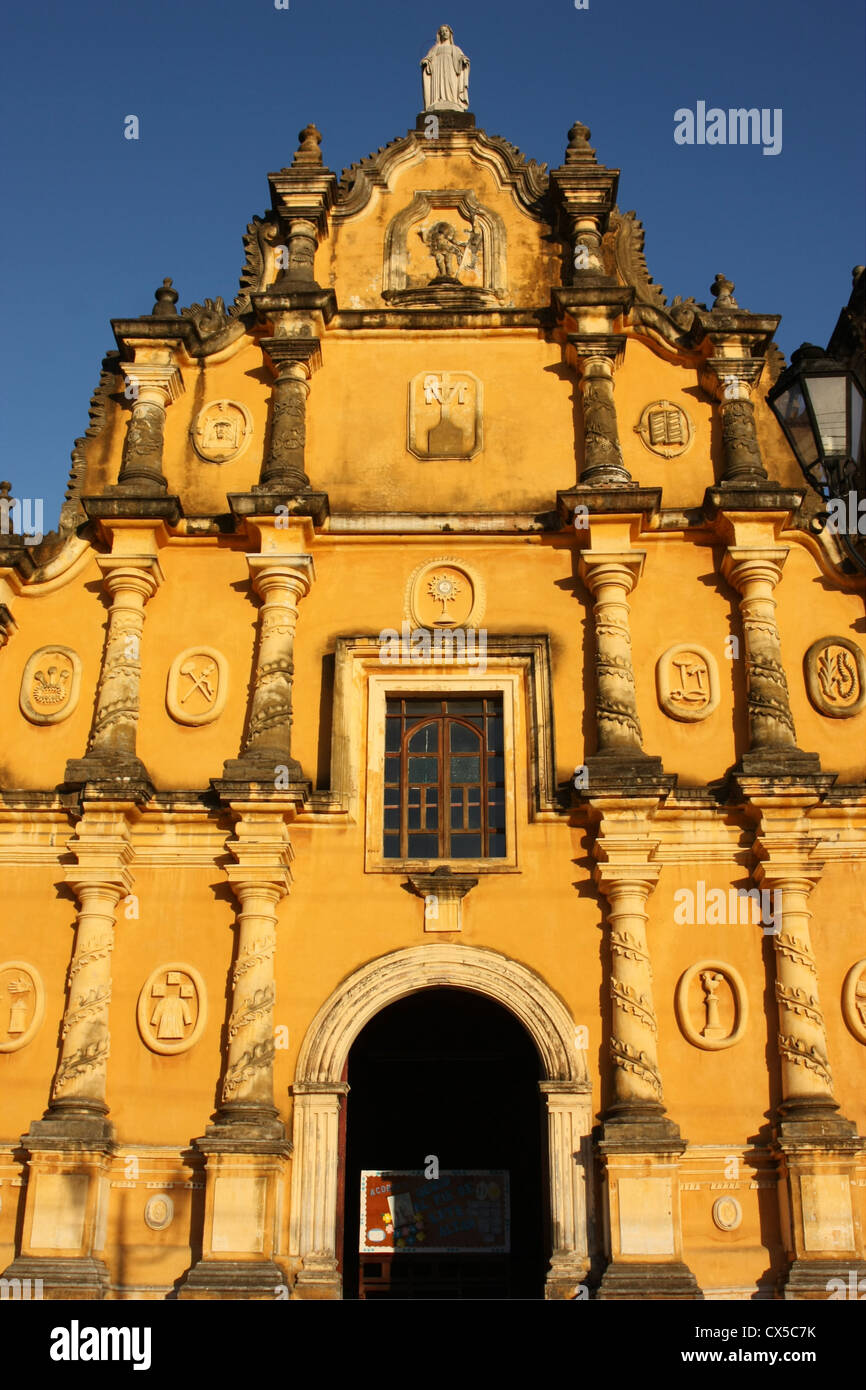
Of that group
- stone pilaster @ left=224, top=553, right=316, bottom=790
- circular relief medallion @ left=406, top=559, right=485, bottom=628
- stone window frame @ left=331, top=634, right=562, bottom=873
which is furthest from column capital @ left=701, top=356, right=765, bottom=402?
stone pilaster @ left=224, top=553, right=316, bottom=790

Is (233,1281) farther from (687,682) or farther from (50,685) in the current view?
(687,682)

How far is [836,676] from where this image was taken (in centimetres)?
1376

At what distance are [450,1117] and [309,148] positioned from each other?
38.1 ft

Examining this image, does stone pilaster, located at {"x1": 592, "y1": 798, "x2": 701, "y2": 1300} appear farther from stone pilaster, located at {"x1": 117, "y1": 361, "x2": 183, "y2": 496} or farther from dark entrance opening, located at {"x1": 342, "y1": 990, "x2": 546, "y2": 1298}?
stone pilaster, located at {"x1": 117, "y1": 361, "x2": 183, "y2": 496}

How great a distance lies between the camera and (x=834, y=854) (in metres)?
13.0

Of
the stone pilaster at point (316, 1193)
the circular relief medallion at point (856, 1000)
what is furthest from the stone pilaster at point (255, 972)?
the circular relief medallion at point (856, 1000)

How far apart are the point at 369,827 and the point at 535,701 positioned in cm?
201

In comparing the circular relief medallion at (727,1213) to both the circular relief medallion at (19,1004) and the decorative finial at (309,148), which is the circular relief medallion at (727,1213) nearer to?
the circular relief medallion at (19,1004)

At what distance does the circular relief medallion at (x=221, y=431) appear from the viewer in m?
15.0

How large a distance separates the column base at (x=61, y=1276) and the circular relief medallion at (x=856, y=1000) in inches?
265

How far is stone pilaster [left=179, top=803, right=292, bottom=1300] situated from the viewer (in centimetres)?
1127

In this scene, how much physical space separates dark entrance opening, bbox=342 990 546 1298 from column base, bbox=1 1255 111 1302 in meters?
3.74

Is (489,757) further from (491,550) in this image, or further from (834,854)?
(834,854)

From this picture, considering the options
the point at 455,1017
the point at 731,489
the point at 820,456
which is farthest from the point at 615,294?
the point at 455,1017
